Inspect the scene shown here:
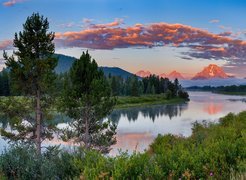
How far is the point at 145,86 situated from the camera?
17950 cm

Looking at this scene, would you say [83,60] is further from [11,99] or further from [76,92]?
[11,99]

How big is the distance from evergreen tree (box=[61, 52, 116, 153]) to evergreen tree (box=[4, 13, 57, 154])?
2317 millimetres

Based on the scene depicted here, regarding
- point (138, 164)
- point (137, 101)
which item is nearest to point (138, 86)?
point (137, 101)

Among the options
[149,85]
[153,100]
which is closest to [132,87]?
[153,100]

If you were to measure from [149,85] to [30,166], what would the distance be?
162551 millimetres

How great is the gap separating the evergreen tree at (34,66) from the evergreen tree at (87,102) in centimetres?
232

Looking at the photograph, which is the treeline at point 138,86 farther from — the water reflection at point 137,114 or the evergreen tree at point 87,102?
the evergreen tree at point 87,102

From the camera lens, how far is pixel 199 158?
307 inches

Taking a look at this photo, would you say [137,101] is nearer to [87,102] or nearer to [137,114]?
[137,114]

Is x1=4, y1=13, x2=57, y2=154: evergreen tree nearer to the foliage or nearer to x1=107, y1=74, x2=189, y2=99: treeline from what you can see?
the foliage

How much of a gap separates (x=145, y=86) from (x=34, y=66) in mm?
148896

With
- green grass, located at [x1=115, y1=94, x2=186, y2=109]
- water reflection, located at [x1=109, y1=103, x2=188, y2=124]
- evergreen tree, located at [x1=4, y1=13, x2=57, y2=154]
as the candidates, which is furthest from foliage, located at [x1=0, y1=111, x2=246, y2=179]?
green grass, located at [x1=115, y1=94, x2=186, y2=109]

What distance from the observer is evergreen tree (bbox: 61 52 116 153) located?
1302 inches

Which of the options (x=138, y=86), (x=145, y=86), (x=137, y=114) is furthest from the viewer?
(x=145, y=86)
